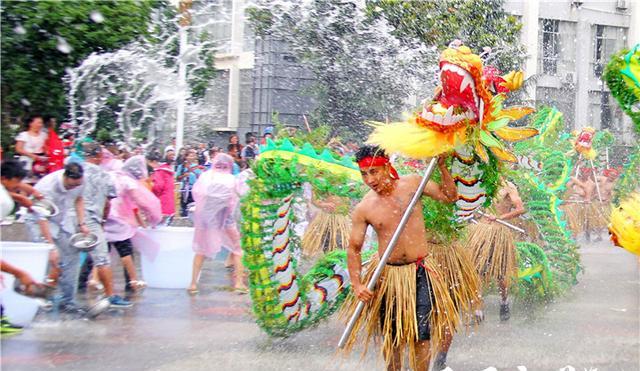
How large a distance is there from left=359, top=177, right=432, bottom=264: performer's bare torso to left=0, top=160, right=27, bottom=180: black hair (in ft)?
10.6

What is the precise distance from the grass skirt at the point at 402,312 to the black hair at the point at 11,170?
3227 millimetres

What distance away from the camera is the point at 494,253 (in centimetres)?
770

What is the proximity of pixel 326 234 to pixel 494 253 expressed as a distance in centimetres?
195

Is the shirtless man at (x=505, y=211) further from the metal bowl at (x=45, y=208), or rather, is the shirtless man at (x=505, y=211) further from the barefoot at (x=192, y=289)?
the metal bowl at (x=45, y=208)

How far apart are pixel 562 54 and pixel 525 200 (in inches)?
548

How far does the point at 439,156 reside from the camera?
488 centimetres

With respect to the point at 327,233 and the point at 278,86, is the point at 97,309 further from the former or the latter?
the point at 278,86

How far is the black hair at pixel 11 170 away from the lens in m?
7.06

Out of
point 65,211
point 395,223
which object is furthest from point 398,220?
point 65,211

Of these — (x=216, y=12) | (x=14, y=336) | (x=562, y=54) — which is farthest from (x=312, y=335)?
(x=562, y=54)

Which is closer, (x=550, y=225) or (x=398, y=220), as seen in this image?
(x=398, y=220)

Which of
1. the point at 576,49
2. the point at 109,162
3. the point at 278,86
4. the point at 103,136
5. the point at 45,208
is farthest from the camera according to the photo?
the point at 576,49

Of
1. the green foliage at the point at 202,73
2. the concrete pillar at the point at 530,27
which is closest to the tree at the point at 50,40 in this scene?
the green foliage at the point at 202,73

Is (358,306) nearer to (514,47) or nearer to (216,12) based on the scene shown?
(514,47)
